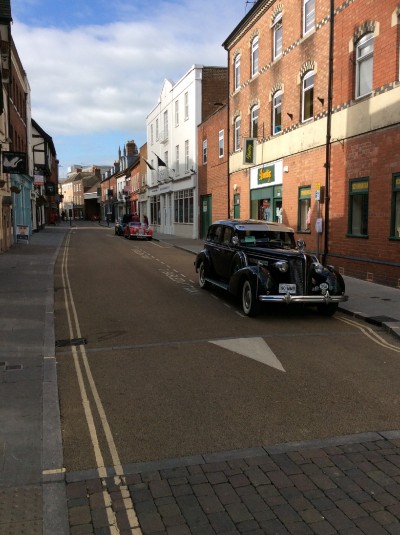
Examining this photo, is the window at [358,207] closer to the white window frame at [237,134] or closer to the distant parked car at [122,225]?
the white window frame at [237,134]

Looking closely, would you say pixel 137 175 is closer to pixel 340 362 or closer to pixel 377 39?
pixel 377 39

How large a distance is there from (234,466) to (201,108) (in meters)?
31.2

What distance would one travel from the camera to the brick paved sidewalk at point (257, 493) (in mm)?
3061

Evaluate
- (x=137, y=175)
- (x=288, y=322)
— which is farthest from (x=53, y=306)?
(x=137, y=175)

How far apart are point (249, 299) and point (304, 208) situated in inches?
357

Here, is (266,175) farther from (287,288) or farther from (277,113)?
(287,288)

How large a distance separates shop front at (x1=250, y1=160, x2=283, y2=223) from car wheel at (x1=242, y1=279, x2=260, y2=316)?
1049 centimetres

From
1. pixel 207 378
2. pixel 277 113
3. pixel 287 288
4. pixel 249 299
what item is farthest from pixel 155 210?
pixel 207 378

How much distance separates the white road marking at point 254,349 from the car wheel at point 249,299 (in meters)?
1.41

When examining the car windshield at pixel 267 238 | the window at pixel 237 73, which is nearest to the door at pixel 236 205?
the window at pixel 237 73

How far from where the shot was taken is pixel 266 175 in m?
20.4

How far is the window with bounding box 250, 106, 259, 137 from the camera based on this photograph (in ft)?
71.7

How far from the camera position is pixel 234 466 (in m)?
3.80

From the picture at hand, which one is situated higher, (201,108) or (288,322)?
(201,108)
